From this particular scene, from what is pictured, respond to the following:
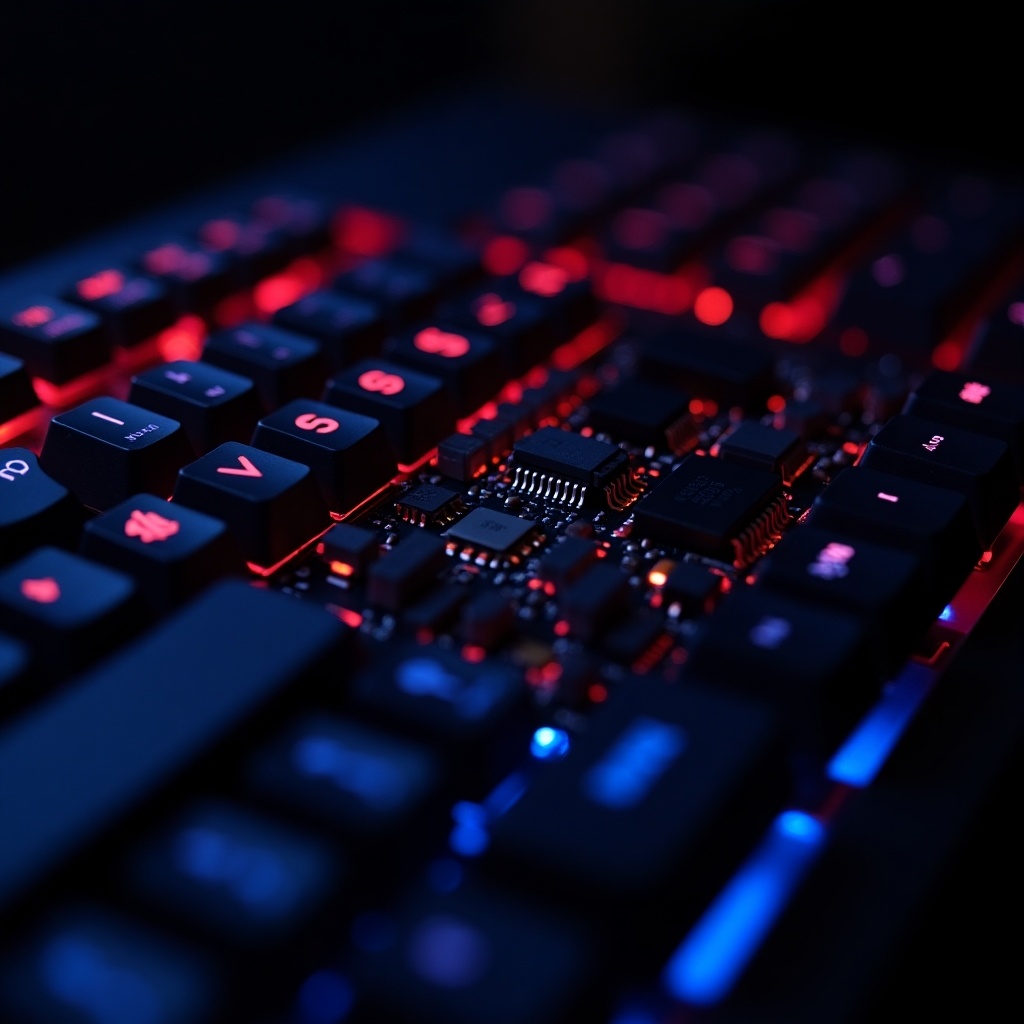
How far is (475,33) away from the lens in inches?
96.0

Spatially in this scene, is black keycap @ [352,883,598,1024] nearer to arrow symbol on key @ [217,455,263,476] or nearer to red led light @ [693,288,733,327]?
arrow symbol on key @ [217,455,263,476]

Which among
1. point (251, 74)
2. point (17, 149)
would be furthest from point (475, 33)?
point (17, 149)

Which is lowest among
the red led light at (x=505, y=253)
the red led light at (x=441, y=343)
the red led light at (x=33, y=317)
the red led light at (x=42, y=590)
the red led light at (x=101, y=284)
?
the red led light at (x=505, y=253)

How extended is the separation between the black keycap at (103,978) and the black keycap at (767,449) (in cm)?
77

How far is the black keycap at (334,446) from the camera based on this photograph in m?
1.19

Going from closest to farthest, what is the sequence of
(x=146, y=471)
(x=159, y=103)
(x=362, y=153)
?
(x=146, y=471) < (x=159, y=103) < (x=362, y=153)

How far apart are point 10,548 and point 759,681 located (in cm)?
67

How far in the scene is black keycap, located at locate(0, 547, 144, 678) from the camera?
946mm

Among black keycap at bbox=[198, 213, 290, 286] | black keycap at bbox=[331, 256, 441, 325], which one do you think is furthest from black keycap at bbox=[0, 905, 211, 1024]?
black keycap at bbox=[198, 213, 290, 286]

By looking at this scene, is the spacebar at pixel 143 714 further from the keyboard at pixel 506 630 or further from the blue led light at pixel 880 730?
the blue led light at pixel 880 730

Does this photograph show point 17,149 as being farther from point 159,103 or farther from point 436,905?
point 436,905

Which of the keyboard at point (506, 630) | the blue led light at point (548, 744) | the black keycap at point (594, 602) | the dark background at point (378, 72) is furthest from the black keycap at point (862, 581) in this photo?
the dark background at point (378, 72)

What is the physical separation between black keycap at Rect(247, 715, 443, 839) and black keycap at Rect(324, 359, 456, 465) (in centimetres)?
47

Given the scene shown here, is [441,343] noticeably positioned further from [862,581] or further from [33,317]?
[862,581]
